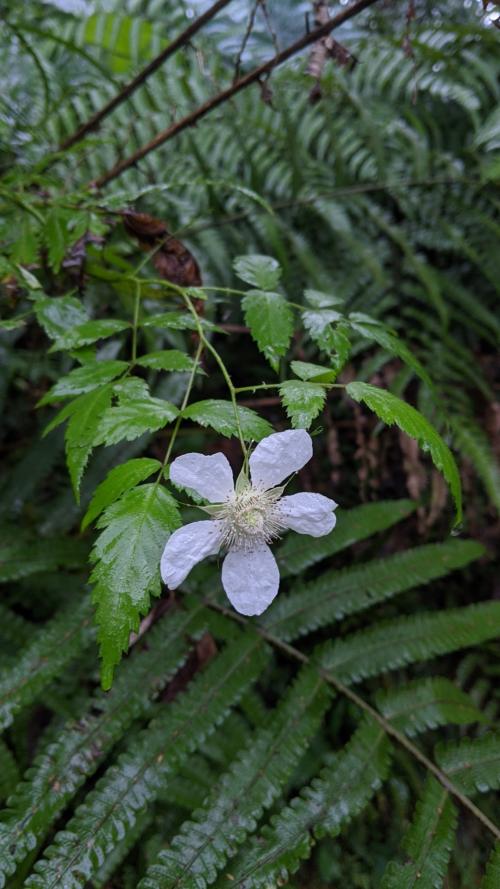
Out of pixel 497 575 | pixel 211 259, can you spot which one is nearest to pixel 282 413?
pixel 211 259

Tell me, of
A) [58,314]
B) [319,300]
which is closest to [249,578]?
[319,300]

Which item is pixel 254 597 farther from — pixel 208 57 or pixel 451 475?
pixel 208 57

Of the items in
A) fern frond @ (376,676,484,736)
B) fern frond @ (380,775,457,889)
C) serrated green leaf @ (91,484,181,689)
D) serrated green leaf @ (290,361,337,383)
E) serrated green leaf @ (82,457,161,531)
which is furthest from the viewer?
fern frond @ (376,676,484,736)

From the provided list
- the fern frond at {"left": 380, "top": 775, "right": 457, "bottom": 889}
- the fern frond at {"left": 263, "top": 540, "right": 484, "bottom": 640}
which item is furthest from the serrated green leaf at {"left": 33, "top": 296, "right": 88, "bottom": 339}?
the fern frond at {"left": 380, "top": 775, "right": 457, "bottom": 889}

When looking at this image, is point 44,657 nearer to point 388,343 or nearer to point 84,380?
point 84,380

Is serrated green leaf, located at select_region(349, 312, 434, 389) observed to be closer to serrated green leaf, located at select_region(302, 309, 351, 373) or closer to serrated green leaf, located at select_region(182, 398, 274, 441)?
serrated green leaf, located at select_region(302, 309, 351, 373)
